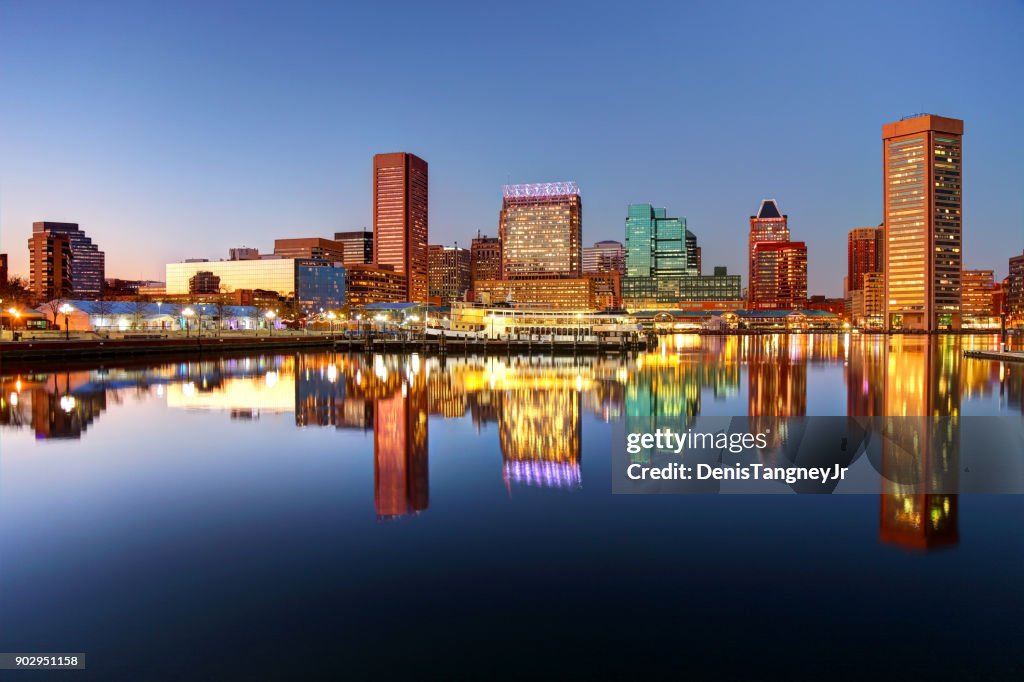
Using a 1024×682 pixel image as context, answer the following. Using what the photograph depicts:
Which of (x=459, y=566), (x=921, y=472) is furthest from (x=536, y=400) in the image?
(x=459, y=566)

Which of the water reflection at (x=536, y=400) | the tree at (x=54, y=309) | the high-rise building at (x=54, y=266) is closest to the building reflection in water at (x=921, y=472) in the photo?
the water reflection at (x=536, y=400)

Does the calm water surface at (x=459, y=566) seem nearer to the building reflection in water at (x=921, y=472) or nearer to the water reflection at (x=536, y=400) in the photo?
the building reflection in water at (x=921, y=472)

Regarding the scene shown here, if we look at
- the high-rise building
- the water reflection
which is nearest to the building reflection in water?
the water reflection

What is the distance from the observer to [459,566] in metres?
11.0

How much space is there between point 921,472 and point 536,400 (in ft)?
64.5

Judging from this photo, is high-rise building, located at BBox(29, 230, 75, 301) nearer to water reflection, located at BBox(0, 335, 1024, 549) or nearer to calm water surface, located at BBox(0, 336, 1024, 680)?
water reflection, located at BBox(0, 335, 1024, 549)

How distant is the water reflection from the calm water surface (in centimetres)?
Answer: 32

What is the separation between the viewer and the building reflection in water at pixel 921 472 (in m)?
12.5

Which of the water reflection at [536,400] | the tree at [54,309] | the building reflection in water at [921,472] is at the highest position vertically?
the tree at [54,309]

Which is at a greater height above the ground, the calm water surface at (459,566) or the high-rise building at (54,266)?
the high-rise building at (54,266)

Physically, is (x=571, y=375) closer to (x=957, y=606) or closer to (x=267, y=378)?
(x=267, y=378)

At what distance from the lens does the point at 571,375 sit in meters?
48.9

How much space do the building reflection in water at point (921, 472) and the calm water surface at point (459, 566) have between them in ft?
0.45

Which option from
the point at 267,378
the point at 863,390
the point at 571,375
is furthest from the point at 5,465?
the point at 863,390
